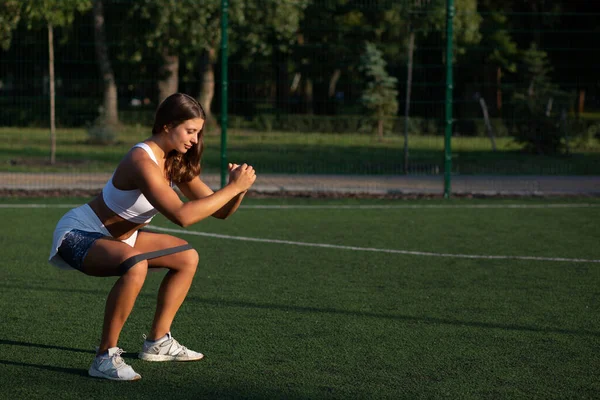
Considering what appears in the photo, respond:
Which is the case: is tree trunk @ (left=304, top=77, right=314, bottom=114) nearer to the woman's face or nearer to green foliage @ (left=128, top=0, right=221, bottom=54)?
green foliage @ (left=128, top=0, right=221, bottom=54)

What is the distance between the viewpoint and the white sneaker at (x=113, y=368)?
210 inches

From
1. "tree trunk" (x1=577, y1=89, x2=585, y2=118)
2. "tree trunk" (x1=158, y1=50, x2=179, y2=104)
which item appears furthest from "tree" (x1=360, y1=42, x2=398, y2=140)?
"tree trunk" (x1=158, y1=50, x2=179, y2=104)

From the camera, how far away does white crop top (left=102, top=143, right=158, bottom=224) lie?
5461 mm

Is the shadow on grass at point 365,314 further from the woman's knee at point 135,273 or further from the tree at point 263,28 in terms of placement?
the tree at point 263,28

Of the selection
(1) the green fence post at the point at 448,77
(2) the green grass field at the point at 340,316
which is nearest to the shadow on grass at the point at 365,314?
(2) the green grass field at the point at 340,316

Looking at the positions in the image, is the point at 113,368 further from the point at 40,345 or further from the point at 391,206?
the point at 391,206

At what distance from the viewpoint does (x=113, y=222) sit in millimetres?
5586

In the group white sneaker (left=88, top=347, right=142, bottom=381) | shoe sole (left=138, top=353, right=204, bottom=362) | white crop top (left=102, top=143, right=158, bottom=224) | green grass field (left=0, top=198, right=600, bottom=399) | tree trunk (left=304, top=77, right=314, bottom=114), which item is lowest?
green grass field (left=0, top=198, right=600, bottom=399)

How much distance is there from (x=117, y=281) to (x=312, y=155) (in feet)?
57.1

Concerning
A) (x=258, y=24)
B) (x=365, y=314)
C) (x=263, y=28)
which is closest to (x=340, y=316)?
(x=365, y=314)

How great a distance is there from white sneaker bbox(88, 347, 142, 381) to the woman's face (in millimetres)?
1148

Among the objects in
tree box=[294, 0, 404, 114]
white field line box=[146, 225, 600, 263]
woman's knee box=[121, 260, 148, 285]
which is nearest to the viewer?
woman's knee box=[121, 260, 148, 285]

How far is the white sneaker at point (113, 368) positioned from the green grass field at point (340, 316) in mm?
48

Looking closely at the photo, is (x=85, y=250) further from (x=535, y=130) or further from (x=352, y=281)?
(x=535, y=130)
